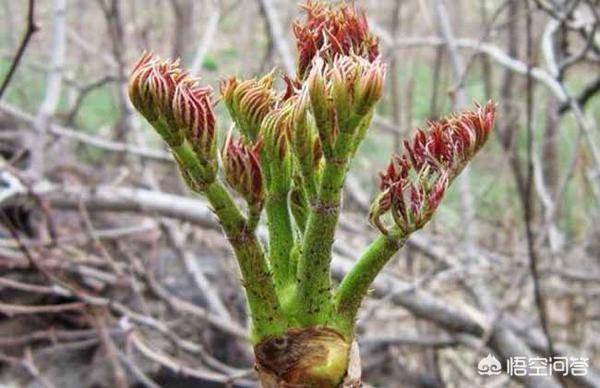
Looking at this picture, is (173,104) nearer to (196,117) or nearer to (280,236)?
(196,117)

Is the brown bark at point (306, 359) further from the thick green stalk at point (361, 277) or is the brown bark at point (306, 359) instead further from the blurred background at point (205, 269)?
the blurred background at point (205, 269)

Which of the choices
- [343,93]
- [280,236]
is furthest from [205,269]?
[343,93]

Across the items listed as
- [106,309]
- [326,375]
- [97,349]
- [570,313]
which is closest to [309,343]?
[326,375]

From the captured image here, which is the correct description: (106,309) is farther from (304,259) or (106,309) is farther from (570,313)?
(304,259)

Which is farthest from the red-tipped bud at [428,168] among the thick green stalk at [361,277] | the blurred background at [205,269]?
the blurred background at [205,269]

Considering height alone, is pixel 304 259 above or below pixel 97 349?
above

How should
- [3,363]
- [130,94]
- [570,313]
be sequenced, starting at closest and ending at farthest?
1. [130,94]
2. [3,363]
3. [570,313]

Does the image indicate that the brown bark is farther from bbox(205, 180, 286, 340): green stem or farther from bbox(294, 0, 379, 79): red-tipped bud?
bbox(294, 0, 379, 79): red-tipped bud
